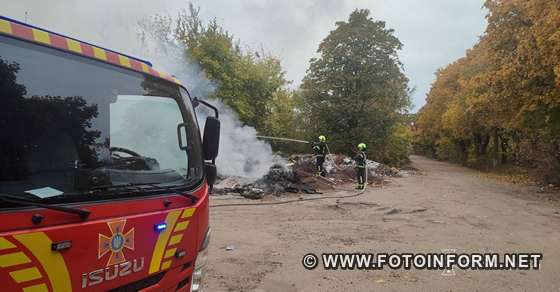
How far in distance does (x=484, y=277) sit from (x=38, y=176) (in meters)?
5.35

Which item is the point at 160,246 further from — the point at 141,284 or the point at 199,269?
the point at 199,269

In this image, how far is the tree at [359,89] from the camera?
2895cm

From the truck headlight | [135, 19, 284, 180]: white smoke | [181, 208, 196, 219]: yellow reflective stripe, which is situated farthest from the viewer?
[135, 19, 284, 180]: white smoke

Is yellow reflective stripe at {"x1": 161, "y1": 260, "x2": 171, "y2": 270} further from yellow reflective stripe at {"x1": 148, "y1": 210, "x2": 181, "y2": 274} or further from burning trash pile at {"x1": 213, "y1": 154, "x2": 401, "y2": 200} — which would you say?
burning trash pile at {"x1": 213, "y1": 154, "x2": 401, "y2": 200}

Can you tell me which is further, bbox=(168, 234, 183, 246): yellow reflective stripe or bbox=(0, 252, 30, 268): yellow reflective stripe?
bbox=(168, 234, 183, 246): yellow reflective stripe

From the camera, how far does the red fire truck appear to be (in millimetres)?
1981

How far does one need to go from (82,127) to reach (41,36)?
0.55 metres

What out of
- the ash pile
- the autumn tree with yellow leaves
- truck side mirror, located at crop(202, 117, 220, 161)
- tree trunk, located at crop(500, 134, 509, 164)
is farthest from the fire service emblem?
tree trunk, located at crop(500, 134, 509, 164)

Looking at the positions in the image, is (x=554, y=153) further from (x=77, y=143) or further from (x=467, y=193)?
(x=77, y=143)

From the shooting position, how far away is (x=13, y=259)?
1.84m
